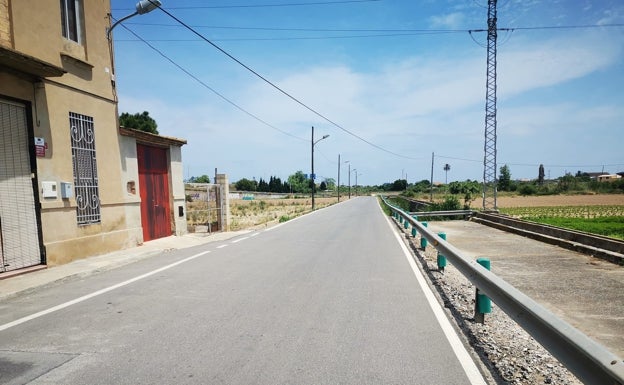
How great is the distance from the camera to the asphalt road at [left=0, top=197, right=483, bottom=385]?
3.42 m

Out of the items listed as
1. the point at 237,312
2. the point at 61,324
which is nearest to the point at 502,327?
the point at 237,312

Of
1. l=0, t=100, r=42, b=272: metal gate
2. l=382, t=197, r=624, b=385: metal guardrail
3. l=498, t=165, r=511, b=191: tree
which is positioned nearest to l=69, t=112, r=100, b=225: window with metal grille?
l=0, t=100, r=42, b=272: metal gate

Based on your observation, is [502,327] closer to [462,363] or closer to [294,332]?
[462,363]

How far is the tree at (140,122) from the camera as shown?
4872 centimetres

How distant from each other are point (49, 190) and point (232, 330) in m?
6.62

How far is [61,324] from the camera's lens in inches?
185

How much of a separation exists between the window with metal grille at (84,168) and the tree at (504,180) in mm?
112526

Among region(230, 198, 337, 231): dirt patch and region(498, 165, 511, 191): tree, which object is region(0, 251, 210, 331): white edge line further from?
region(498, 165, 511, 191): tree

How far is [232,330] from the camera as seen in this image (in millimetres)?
4422

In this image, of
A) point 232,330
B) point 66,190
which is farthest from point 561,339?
point 66,190

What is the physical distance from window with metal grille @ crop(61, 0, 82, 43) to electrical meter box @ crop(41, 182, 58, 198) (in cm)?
396

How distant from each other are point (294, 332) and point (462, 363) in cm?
Result: 179

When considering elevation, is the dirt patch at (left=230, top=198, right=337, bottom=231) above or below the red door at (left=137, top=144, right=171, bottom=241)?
below

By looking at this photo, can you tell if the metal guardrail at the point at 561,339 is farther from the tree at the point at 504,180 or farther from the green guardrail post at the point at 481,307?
the tree at the point at 504,180
